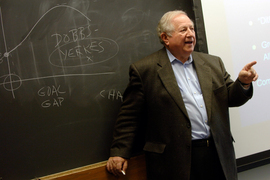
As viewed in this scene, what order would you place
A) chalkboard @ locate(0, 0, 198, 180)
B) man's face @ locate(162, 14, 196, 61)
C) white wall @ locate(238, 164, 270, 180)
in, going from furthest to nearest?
white wall @ locate(238, 164, 270, 180) < man's face @ locate(162, 14, 196, 61) < chalkboard @ locate(0, 0, 198, 180)

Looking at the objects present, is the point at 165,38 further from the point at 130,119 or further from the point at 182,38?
the point at 130,119

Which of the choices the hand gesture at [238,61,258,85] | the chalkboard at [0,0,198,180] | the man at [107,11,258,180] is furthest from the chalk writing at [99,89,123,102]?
the hand gesture at [238,61,258,85]

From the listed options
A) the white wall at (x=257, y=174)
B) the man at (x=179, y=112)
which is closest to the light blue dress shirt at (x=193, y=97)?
the man at (x=179, y=112)

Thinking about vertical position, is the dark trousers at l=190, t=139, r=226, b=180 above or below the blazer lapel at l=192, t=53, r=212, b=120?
below

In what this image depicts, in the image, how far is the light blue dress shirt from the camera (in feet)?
4.70

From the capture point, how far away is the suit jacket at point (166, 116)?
1.40 meters

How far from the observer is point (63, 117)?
1.50 meters

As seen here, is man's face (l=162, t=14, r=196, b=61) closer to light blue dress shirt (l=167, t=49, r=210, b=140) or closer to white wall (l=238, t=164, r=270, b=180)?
light blue dress shirt (l=167, t=49, r=210, b=140)

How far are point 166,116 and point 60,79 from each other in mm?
752

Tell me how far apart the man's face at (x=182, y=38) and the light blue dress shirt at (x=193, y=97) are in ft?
0.20

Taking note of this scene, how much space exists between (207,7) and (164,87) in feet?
2.88

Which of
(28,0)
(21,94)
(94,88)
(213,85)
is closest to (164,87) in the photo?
(213,85)

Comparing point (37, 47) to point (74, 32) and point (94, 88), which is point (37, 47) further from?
point (94, 88)

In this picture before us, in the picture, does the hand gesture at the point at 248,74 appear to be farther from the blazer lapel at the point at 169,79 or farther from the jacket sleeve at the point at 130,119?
the jacket sleeve at the point at 130,119
